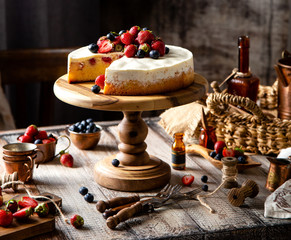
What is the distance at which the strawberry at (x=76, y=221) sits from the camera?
164 centimetres

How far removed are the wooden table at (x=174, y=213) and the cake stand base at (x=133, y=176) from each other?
29 millimetres

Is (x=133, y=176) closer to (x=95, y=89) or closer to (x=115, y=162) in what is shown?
(x=115, y=162)

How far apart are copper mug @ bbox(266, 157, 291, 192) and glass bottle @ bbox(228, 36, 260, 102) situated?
0.67m

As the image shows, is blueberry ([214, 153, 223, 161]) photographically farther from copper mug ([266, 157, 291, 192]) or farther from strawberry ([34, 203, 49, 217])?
strawberry ([34, 203, 49, 217])

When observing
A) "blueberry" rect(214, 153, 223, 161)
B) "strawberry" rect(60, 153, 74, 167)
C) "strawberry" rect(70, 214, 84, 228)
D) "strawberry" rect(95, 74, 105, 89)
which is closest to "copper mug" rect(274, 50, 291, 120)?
"blueberry" rect(214, 153, 223, 161)

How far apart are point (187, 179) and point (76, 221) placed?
1.70 ft

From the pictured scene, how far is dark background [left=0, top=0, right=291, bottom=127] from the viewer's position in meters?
3.89

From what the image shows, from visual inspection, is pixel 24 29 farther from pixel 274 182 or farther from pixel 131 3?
pixel 274 182

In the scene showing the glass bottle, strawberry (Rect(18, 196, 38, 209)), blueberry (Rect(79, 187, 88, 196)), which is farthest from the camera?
the glass bottle

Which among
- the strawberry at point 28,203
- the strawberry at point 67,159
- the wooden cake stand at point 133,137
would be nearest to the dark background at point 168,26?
the strawberry at point 67,159

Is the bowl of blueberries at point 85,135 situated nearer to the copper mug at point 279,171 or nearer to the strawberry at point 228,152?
the strawberry at point 228,152

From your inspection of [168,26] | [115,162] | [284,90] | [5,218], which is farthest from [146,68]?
[168,26]

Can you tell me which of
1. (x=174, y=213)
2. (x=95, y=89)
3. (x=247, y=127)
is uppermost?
(x=95, y=89)

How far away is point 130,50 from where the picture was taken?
1.99m
